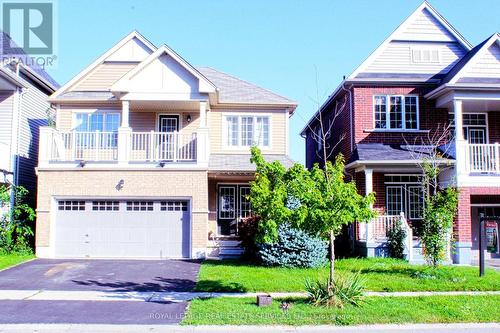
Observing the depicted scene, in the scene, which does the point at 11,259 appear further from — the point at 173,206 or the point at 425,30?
the point at 425,30

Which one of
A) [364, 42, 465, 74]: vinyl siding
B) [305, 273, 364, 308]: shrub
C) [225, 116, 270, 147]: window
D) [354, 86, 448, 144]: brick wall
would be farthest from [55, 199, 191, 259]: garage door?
[364, 42, 465, 74]: vinyl siding

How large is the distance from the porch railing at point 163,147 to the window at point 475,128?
11.7 m

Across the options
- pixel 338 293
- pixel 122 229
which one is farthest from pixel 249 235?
pixel 338 293

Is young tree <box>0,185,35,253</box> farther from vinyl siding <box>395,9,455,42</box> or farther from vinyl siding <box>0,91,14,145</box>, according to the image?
vinyl siding <box>395,9,455,42</box>

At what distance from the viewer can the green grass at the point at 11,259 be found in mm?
15033

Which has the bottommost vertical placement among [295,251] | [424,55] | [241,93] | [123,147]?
[295,251]

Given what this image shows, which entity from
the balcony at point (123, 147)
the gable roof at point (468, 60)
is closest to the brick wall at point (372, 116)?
the gable roof at point (468, 60)

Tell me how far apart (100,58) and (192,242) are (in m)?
9.42

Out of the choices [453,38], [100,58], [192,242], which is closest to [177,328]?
[192,242]

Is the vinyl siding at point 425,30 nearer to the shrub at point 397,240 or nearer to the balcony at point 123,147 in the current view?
the shrub at point 397,240

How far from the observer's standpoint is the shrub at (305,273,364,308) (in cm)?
980

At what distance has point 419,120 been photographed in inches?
776

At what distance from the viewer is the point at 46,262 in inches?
631

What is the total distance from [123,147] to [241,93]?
20.1 feet
